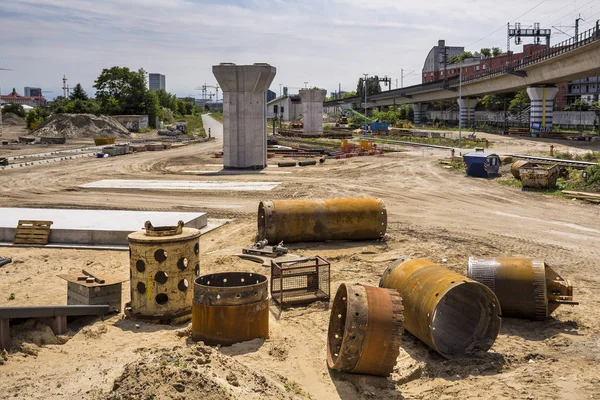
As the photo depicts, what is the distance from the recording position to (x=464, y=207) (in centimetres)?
2423

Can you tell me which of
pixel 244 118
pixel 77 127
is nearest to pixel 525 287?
pixel 244 118

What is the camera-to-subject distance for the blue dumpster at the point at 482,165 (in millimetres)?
33531

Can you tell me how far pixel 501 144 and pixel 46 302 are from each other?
5345cm

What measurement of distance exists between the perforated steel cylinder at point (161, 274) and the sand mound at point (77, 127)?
2920 inches

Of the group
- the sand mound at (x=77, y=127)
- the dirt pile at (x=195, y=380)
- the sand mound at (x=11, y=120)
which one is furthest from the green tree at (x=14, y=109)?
the dirt pile at (x=195, y=380)

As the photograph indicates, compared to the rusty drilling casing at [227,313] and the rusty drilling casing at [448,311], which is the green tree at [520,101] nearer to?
the rusty drilling casing at [448,311]

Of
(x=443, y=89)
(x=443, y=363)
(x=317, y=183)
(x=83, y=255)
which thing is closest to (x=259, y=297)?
(x=443, y=363)

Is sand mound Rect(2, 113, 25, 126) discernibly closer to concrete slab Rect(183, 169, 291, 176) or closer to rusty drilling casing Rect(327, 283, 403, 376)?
concrete slab Rect(183, 169, 291, 176)

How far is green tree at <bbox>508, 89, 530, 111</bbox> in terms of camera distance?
100312mm

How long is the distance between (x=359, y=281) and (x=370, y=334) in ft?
17.8

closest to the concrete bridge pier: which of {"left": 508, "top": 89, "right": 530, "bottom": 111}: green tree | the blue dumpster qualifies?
{"left": 508, "top": 89, "right": 530, "bottom": 111}: green tree

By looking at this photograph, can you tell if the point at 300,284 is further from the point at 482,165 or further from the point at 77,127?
the point at 77,127

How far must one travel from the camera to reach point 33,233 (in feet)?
57.8

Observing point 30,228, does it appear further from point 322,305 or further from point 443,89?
point 443,89
